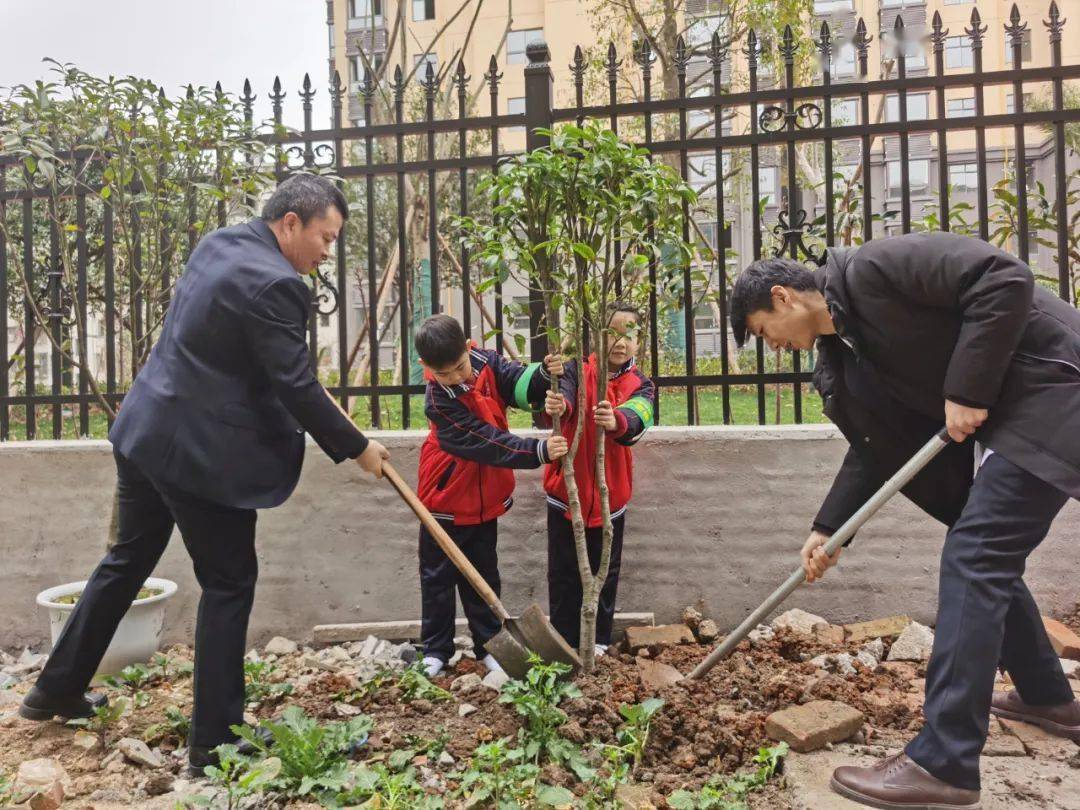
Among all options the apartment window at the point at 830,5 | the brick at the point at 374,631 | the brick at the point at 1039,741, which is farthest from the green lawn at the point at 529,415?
the apartment window at the point at 830,5

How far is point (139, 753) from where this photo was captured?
2908 millimetres

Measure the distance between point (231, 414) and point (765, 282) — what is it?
68.6 inches

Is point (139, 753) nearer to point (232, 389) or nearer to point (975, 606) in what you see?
point (232, 389)

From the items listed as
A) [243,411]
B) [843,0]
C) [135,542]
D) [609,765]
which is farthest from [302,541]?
[843,0]

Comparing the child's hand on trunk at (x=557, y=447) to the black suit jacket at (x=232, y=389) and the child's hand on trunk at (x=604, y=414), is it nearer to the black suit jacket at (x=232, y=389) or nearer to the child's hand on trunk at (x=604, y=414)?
the child's hand on trunk at (x=604, y=414)

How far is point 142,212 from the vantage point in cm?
430

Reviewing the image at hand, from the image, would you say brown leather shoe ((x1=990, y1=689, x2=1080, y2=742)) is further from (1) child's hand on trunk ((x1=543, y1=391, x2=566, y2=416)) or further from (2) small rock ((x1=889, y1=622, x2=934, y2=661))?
(1) child's hand on trunk ((x1=543, y1=391, x2=566, y2=416))

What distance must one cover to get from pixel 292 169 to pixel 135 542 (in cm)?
216

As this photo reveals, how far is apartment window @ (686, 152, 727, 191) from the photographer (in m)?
4.70

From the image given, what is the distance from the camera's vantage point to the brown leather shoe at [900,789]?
2.28 m

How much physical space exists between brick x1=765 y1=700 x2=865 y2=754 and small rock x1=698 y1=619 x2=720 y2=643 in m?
1.02

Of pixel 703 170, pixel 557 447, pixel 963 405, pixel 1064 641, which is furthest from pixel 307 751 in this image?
pixel 703 170

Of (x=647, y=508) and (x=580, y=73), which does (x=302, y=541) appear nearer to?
(x=647, y=508)

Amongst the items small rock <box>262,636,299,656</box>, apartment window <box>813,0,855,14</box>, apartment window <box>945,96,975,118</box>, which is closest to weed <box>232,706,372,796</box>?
small rock <box>262,636,299,656</box>
